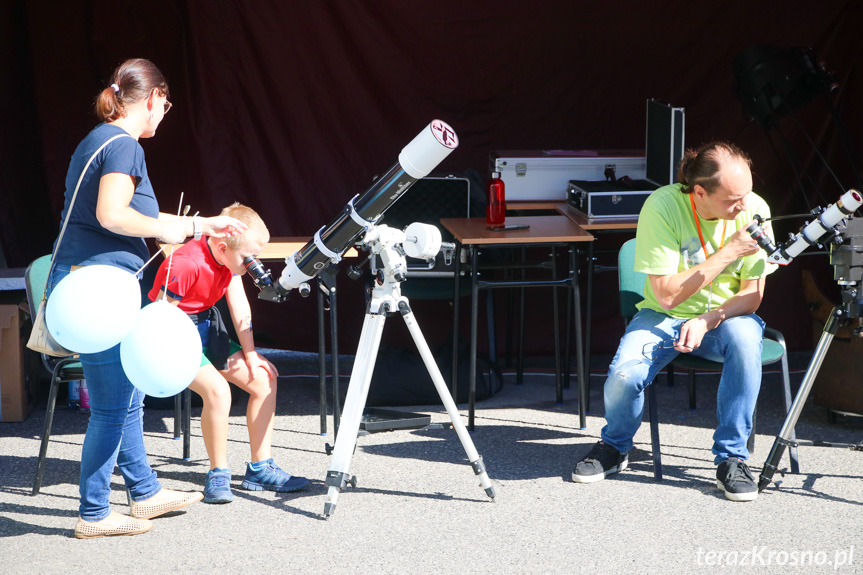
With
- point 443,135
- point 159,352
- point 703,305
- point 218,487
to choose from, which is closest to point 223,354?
point 218,487

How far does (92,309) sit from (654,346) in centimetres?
194

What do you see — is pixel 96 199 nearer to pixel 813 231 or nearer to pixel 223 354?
pixel 223 354

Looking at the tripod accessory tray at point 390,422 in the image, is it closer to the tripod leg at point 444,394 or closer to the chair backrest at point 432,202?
the tripod leg at point 444,394

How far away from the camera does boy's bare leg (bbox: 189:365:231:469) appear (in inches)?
122

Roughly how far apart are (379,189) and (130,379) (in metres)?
0.93

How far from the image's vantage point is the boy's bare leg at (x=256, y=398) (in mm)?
3248

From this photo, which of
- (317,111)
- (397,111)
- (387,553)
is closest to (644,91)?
(397,111)

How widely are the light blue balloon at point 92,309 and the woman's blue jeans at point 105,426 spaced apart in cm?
21

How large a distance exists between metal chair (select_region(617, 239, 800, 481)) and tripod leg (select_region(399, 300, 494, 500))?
0.68 metres

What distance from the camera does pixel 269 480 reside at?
10.8 feet

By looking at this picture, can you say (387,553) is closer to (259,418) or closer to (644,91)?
(259,418)

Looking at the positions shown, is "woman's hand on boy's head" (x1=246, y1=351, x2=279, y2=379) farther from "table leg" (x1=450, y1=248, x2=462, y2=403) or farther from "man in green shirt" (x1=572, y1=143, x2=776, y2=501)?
"man in green shirt" (x1=572, y1=143, x2=776, y2=501)

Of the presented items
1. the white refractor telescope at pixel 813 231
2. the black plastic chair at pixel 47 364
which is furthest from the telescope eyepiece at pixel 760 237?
the black plastic chair at pixel 47 364

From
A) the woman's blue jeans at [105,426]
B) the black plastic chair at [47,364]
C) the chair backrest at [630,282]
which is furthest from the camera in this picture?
the chair backrest at [630,282]
